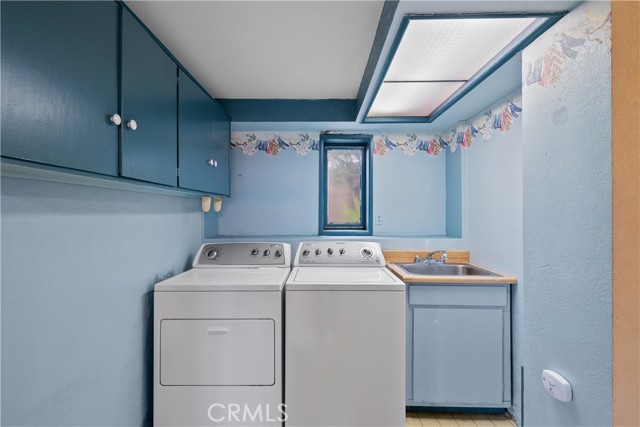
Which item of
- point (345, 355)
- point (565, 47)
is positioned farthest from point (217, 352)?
point (565, 47)

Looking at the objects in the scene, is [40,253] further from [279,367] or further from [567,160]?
[567,160]

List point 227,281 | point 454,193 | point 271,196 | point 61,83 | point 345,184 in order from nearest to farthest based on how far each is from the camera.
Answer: point 61,83 < point 227,281 < point 454,193 < point 271,196 < point 345,184

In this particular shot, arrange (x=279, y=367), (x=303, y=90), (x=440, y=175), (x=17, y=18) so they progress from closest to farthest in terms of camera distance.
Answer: (x=17, y=18) < (x=279, y=367) < (x=303, y=90) < (x=440, y=175)

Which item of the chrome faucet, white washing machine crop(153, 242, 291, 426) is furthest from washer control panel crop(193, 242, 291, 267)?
the chrome faucet

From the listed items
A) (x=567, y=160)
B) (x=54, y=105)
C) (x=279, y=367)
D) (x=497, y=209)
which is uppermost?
(x=54, y=105)

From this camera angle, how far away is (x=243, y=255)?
2.15 m

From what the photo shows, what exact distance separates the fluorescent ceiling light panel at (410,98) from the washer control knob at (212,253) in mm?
1592

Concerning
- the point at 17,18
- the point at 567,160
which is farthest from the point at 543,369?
the point at 17,18

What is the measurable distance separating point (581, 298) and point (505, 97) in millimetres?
1525

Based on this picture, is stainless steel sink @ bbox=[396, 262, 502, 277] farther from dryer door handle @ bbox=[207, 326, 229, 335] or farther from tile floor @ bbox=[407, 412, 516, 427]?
dryer door handle @ bbox=[207, 326, 229, 335]

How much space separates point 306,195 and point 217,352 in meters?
1.50

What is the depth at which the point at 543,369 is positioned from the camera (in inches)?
40.6

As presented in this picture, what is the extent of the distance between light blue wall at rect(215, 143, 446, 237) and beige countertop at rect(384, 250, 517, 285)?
0.26m

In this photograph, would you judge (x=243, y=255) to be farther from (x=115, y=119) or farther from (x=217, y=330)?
(x=115, y=119)
